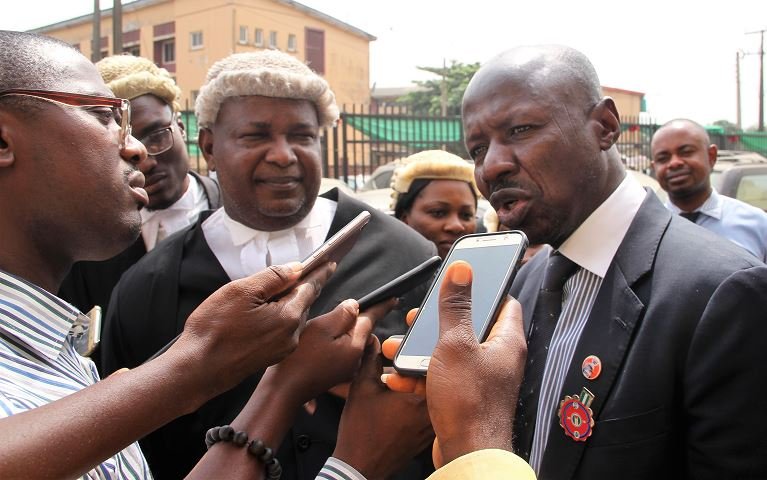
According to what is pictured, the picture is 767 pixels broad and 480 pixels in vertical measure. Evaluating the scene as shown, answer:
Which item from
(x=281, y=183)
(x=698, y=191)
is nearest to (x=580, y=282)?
(x=281, y=183)

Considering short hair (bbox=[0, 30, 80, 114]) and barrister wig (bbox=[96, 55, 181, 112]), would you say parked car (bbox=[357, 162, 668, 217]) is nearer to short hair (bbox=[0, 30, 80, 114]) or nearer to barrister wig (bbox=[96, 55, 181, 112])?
barrister wig (bbox=[96, 55, 181, 112])

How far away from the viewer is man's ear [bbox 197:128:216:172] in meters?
2.86

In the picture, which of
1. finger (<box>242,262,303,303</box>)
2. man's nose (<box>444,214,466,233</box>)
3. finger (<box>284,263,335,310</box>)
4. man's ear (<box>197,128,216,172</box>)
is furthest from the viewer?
man's nose (<box>444,214,466,233</box>)

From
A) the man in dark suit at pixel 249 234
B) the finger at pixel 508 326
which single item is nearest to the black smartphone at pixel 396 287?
the finger at pixel 508 326

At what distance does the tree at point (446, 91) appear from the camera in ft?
123

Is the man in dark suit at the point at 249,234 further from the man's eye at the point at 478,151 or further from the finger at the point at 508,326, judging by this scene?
the finger at the point at 508,326

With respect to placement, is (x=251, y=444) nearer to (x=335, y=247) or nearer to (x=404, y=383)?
(x=404, y=383)

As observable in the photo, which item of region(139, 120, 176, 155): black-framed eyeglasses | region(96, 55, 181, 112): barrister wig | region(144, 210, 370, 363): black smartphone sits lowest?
region(144, 210, 370, 363): black smartphone

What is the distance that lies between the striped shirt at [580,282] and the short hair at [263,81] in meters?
1.16

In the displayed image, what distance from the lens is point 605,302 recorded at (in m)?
1.82

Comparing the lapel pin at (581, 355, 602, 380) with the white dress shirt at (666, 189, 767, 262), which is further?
the white dress shirt at (666, 189, 767, 262)

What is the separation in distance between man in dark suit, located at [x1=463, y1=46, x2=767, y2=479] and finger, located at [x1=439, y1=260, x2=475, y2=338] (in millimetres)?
513

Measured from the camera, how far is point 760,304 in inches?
62.2

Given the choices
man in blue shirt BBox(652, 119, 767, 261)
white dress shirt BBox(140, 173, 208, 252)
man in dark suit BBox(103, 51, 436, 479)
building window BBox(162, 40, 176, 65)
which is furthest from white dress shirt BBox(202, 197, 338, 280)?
building window BBox(162, 40, 176, 65)
